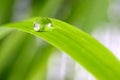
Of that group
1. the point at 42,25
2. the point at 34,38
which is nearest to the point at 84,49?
the point at 42,25

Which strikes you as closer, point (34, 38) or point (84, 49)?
point (84, 49)

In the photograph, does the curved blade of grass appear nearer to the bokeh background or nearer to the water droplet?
the water droplet

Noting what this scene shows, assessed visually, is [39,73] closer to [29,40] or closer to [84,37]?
[29,40]

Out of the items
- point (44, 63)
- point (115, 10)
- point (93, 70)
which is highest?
point (115, 10)

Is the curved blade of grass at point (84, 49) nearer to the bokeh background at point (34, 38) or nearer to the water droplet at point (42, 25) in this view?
the water droplet at point (42, 25)

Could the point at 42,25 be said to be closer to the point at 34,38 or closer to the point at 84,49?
the point at 84,49

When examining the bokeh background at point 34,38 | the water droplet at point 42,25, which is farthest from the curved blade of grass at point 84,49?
the bokeh background at point 34,38

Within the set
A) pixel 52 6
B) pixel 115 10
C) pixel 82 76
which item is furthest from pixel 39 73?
pixel 115 10
